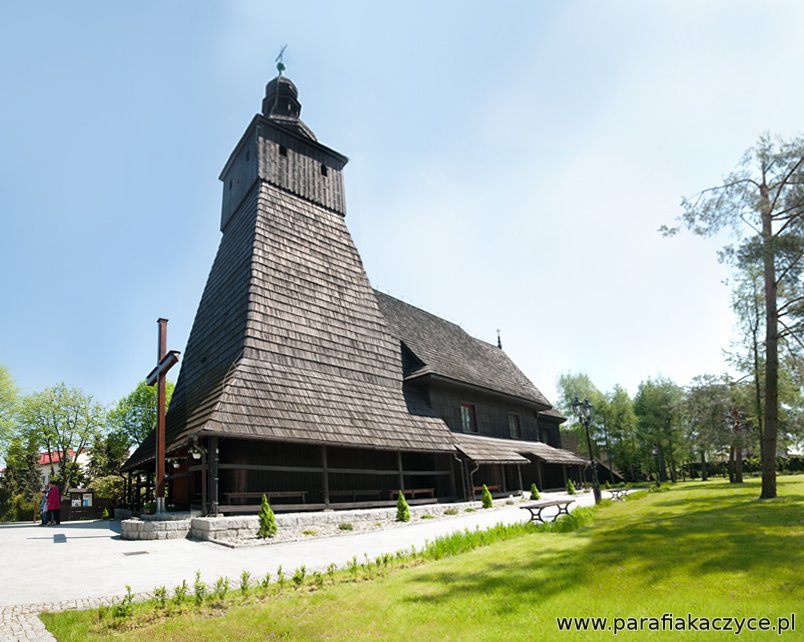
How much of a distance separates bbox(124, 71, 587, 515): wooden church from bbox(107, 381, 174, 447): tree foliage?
24.2 meters

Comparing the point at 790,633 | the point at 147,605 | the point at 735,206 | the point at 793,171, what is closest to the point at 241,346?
the point at 147,605

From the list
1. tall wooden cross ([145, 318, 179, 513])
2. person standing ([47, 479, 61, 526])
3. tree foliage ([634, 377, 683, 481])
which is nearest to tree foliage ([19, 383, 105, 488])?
person standing ([47, 479, 61, 526])

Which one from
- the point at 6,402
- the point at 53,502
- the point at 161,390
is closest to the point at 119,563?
the point at 161,390

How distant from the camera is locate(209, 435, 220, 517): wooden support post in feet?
41.4

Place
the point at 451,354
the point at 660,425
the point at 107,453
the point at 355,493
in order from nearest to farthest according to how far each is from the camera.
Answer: the point at 355,493 < the point at 451,354 < the point at 107,453 < the point at 660,425

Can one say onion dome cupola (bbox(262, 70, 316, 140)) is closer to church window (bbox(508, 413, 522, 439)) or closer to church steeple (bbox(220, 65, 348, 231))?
church steeple (bbox(220, 65, 348, 231))

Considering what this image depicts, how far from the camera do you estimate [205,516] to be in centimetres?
1264

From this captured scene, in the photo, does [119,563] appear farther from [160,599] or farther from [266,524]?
[160,599]

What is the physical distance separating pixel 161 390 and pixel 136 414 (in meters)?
36.5

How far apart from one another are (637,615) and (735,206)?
16565 mm

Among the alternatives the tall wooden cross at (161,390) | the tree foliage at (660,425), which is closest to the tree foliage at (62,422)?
the tall wooden cross at (161,390)

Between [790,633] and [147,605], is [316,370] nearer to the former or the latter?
[147,605]

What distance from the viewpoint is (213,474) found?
41.7 feet

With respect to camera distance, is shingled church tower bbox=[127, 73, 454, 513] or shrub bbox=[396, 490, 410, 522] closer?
Result: shingled church tower bbox=[127, 73, 454, 513]
